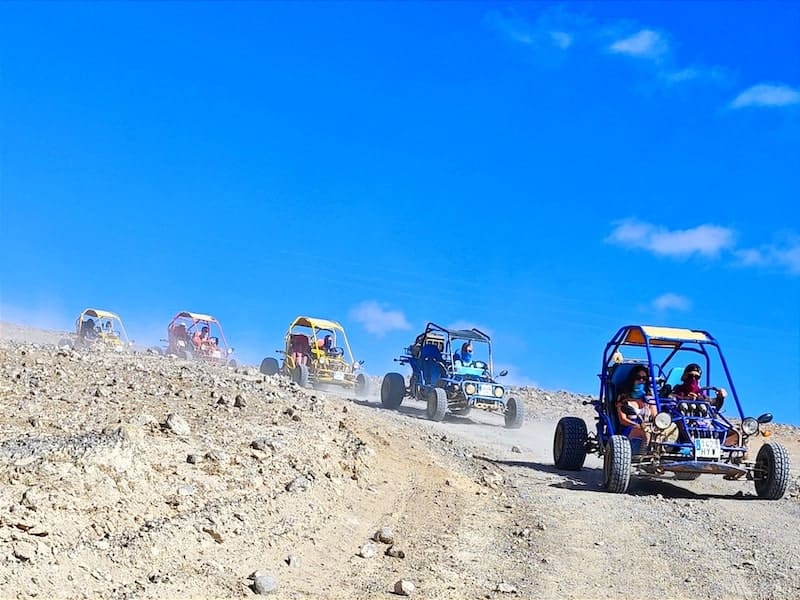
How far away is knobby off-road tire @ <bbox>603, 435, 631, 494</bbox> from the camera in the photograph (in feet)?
31.4

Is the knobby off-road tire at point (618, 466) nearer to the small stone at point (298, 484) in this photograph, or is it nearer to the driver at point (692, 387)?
the driver at point (692, 387)

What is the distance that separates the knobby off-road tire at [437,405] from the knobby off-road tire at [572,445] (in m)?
6.62

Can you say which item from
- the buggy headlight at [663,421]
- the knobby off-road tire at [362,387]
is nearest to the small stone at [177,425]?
the buggy headlight at [663,421]

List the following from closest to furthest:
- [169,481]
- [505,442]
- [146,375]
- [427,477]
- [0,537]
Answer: [0,537]
[169,481]
[427,477]
[146,375]
[505,442]

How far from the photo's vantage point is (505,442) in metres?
15.5

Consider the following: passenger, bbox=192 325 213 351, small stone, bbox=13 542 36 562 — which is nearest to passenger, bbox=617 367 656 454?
small stone, bbox=13 542 36 562

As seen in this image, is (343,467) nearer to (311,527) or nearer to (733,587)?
(311,527)

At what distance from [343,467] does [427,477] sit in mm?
1399

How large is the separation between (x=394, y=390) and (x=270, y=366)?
5.91m

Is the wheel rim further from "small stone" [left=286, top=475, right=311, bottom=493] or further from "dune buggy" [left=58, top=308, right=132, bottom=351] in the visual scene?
"dune buggy" [left=58, top=308, right=132, bottom=351]

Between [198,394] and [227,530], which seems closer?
[227,530]

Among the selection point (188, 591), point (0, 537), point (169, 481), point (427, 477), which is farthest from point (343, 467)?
point (0, 537)

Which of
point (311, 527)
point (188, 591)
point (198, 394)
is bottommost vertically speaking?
point (188, 591)

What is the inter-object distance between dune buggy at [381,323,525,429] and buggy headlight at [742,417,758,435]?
8.74 metres
